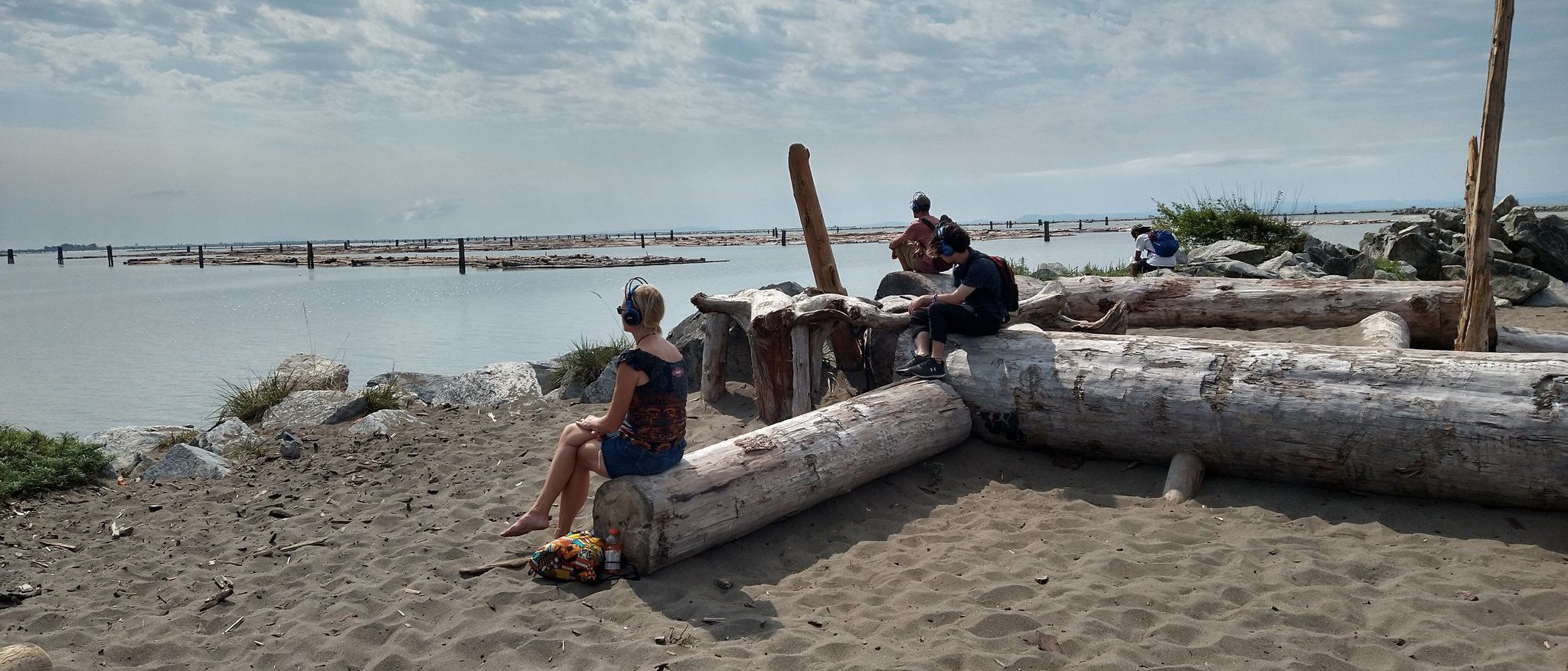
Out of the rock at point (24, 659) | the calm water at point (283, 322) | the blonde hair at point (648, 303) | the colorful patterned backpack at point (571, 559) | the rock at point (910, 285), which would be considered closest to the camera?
the rock at point (24, 659)

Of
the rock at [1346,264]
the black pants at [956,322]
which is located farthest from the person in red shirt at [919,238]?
the rock at [1346,264]

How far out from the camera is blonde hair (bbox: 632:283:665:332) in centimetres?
493

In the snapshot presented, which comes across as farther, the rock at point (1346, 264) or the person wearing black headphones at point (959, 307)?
the rock at point (1346, 264)

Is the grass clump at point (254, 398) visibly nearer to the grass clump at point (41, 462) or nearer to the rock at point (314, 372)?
the rock at point (314, 372)

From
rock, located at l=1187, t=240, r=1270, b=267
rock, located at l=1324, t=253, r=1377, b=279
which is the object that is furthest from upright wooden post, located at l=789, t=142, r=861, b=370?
rock, located at l=1324, t=253, r=1377, b=279

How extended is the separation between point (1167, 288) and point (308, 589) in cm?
931

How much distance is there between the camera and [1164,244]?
42.7ft

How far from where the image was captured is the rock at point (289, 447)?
784cm

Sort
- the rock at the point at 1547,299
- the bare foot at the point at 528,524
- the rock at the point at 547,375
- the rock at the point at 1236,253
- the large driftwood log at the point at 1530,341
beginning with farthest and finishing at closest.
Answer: the rock at the point at 1236,253, the rock at the point at 1547,299, the rock at the point at 547,375, the large driftwood log at the point at 1530,341, the bare foot at the point at 528,524

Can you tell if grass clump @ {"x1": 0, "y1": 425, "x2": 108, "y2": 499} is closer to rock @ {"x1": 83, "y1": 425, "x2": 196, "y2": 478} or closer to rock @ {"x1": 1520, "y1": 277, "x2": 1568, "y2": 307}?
rock @ {"x1": 83, "y1": 425, "x2": 196, "y2": 478}

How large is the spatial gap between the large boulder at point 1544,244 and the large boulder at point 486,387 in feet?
50.7

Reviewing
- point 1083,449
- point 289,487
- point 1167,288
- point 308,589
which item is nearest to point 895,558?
point 1083,449

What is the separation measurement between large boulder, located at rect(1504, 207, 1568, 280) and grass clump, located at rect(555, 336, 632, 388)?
14591mm

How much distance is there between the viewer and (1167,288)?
10891mm
